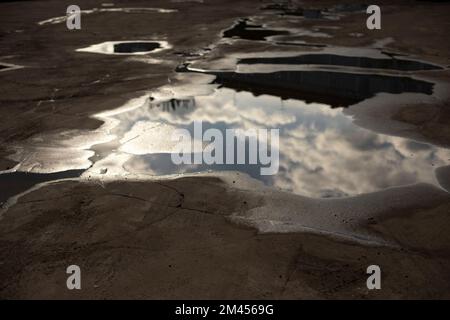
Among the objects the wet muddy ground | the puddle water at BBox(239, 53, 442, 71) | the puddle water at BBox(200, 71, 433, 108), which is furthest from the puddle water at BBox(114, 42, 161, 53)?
the puddle water at BBox(200, 71, 433, 108)

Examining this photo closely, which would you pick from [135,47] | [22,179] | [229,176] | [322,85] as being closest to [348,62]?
[322,85]

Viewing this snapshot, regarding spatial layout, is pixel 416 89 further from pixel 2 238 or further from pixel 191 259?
pixel 2 238

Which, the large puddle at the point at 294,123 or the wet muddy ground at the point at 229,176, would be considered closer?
the wet muddy ground at the point at 229,176

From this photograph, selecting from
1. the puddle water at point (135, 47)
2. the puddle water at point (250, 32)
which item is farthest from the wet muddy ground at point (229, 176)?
the puddle water at point (250, 32)

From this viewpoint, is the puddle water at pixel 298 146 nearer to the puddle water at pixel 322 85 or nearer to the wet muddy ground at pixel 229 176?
the wet muddy ground at pixel 229 176

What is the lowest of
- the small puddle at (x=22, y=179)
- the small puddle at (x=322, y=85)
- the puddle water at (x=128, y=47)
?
the small puddle at (x=22, y=179)

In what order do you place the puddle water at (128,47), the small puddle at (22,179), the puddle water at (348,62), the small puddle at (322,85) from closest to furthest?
1. the small puddle at (22,179)
2. the small puddle at (322,85)
3. the puddle water at (348,62)
4. the puddle water at (128,47)
